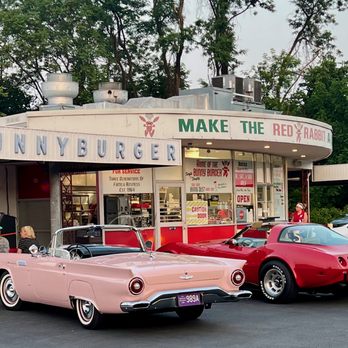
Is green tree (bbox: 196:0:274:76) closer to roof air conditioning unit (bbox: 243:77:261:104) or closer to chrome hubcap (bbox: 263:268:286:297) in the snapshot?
roof air conditioning unit (bbox: 243:77:261:104)

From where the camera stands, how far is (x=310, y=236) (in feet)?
37.0

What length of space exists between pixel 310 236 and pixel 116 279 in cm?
442

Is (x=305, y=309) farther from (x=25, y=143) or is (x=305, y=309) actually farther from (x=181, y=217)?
(x=181, y=217)

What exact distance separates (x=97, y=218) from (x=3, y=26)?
21.8 m

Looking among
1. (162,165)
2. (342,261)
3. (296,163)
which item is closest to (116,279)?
(342,261)

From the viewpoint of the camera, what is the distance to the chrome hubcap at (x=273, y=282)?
36.1 feet

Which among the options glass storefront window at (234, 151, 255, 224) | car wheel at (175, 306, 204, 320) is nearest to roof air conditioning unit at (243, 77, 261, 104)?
glass storefront window at (234, 151, 255, 224)

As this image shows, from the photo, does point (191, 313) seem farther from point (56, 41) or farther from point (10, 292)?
point (56, 41)

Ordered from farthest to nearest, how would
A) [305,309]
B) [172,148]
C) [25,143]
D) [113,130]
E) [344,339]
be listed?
1. [113,130]
2. [172,148]
3. [25,143]
4. [305,309]
5. [344,339]

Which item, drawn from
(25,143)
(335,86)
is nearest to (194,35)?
(335,86)

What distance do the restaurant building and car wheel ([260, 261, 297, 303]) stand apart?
13.6 feet

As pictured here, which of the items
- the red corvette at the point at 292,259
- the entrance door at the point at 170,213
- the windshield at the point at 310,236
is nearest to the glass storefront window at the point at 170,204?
the entrance door at the point at 170,213

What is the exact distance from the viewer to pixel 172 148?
14.9 meters

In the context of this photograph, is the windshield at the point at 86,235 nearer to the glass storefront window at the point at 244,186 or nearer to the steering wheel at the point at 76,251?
the steering wheel at the point at 76,251
